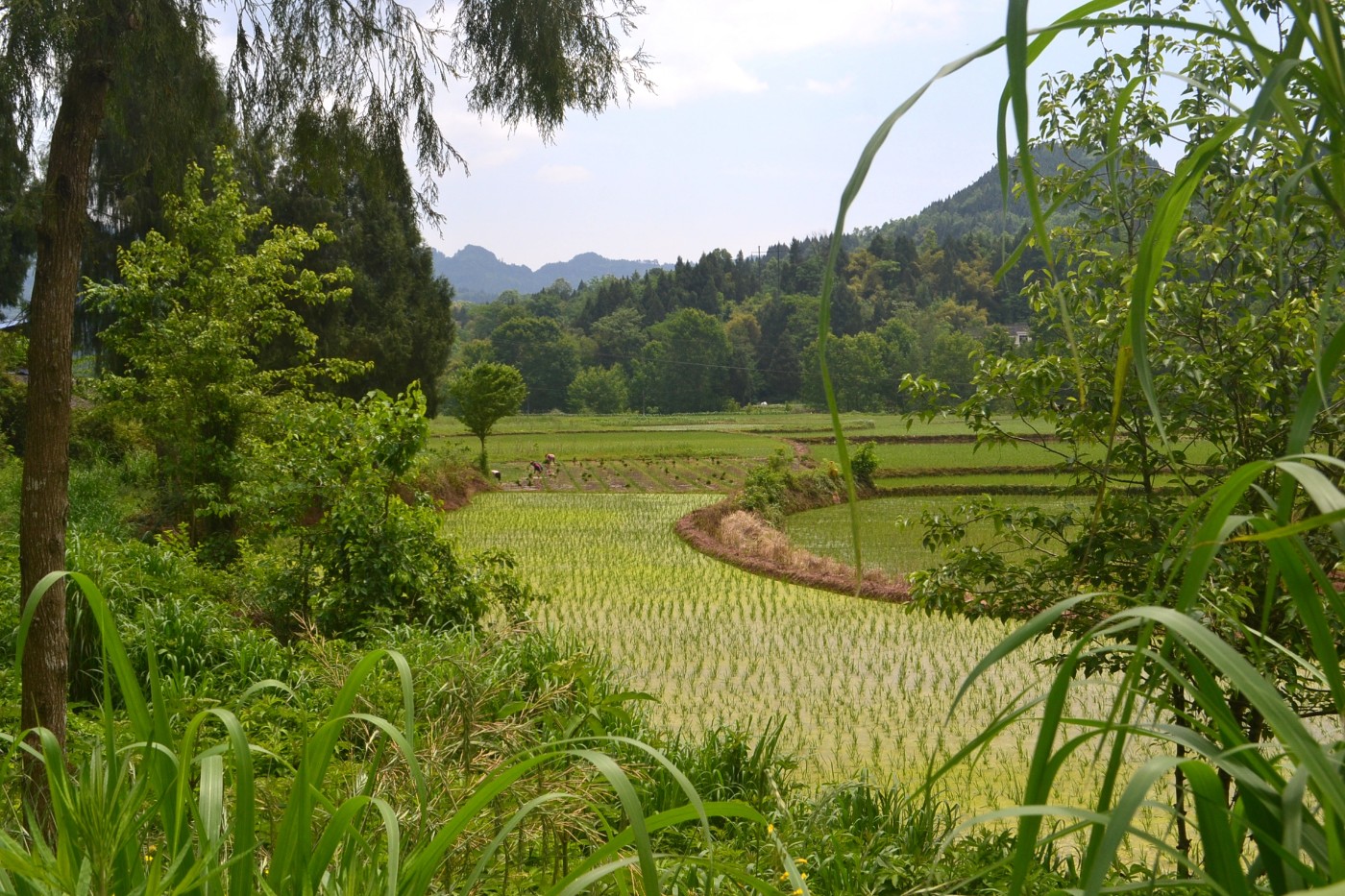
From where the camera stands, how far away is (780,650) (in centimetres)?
921

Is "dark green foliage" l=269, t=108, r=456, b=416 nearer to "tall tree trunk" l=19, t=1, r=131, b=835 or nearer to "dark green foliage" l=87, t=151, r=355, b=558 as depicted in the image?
"dark green foliage" l=87, t=151, r=355, b=558

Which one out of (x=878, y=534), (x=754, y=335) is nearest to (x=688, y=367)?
(x=754, y=335)

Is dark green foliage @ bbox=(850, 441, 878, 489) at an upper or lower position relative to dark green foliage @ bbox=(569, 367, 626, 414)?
lower

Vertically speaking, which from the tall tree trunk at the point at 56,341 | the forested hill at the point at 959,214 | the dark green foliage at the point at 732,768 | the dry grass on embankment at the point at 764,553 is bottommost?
the dry grass on embankment at the point at 764,553

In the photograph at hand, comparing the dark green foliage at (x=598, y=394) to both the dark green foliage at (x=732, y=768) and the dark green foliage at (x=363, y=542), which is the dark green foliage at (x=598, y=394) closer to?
the dark green foliage at (x=363, y=542)

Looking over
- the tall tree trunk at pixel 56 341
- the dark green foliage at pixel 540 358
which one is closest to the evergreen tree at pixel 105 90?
the tall tree trunk at pixel 56 341

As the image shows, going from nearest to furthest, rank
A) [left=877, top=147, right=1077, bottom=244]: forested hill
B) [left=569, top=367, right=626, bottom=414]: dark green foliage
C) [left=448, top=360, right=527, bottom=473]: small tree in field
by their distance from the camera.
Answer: [left=448, top=360, right=527, bottom=473]: small tree in field < [left=569, top=367, right=626, bottom=414]: dark green foliage < [left=877, top=147, right=1077, bottom=244]: forested hill

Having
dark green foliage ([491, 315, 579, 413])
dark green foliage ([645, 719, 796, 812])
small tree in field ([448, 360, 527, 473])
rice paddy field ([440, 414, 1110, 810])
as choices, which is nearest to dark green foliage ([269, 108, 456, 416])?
rice paddy field ([440, 414, 1110, 810])

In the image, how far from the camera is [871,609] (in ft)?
37.1

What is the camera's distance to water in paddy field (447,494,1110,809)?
20.7 ft

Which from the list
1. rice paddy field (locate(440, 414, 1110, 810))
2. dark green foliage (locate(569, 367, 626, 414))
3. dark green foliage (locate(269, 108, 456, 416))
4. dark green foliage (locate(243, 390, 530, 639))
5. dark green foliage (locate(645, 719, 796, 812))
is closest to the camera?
dark green foliage (locate(645, 719, 796, 812))

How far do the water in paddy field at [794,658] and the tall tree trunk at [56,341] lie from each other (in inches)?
118

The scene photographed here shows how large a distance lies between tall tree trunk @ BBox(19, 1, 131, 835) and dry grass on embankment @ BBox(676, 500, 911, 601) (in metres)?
8.40

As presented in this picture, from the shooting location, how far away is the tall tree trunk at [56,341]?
124 inches
